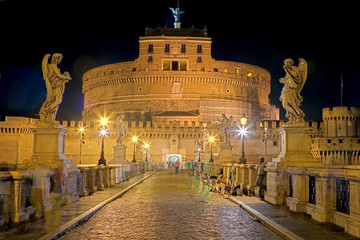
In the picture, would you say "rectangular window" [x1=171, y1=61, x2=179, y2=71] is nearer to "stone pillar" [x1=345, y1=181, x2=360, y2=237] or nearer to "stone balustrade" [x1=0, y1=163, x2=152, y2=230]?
"stone balustrade" [x1=0, y1=163, x2=152, y2=230]

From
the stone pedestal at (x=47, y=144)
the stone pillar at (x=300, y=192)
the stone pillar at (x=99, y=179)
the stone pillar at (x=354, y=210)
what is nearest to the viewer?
the stone pillar at (x=354, y=210)

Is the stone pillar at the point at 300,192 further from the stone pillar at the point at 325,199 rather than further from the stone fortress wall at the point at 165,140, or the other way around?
the stone fortress wall at the point at 165,140

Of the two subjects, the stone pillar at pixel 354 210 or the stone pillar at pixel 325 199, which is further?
the stone pillar at pixel 325 199

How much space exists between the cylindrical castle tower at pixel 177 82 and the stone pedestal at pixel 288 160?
5439cm

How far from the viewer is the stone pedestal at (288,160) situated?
33.4 ft

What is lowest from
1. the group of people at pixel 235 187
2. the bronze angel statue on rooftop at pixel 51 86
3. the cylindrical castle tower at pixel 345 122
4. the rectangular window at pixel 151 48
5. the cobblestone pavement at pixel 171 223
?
the cobblestone pavement at pixel 171 223

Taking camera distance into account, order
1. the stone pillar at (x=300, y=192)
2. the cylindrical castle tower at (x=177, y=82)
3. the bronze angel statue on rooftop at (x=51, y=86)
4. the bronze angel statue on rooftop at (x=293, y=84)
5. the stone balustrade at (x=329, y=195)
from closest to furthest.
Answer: the stone balustrade at (x=329, y=195) < the stone pillar at (x=300, y=192) < the bronze angel statue on rooftop at (x=51, y=86) < the bronze angel statue on rooftop at (x=293, y=84) < the cylindrical castle tower at (x=177, y=82)

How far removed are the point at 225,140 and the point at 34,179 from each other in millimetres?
18149

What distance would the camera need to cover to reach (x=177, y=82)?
68125mm

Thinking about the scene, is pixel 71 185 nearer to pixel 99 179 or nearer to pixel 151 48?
pixel 99 179

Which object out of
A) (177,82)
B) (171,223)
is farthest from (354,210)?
(177,82)

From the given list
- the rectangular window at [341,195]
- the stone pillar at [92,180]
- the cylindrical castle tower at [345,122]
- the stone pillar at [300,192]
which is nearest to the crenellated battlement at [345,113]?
the cylindrical castle tower at [345,122]

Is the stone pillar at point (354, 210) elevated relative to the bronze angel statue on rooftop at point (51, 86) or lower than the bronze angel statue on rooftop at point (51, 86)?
lower

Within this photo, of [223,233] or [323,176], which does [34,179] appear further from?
[323,176]
